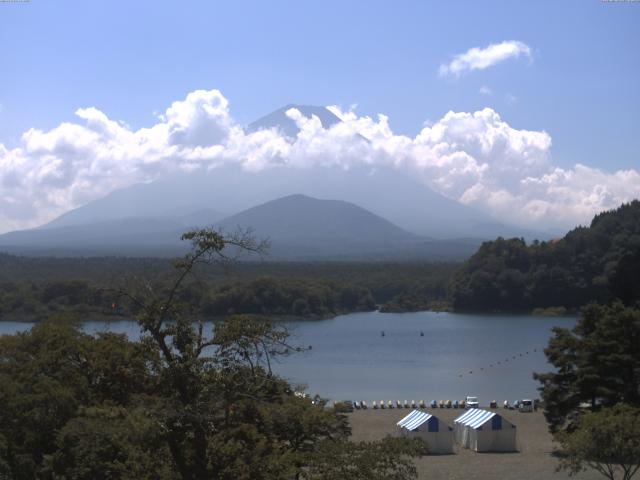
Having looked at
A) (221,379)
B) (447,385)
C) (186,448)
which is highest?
(221,379)

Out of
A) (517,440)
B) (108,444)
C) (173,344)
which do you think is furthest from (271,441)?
(517,440)

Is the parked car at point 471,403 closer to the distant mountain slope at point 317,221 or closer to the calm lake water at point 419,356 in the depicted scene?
the calm lake water at point 419,356

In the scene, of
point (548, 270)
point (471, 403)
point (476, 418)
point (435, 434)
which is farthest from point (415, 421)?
point (548, 270)

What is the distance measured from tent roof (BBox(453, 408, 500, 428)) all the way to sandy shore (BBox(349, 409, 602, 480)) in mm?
490

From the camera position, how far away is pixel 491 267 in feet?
168

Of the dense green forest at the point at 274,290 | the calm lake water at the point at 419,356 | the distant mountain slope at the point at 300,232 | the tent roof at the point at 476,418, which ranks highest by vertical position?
the distant mountain slope at the point at 300,232

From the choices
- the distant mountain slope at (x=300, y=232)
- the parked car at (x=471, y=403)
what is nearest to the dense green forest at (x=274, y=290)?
the parked car at (x=471, y=403)

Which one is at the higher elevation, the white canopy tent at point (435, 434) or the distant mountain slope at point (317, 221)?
the distant mountain slope at point (317, 221)

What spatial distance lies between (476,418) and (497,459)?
1.33 meters

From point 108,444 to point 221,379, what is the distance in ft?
4.98

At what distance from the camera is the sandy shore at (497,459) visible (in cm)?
1292

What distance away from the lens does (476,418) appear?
1555cm

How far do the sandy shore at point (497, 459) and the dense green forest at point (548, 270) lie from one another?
2956 cm

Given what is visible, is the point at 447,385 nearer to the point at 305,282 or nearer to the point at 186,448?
the point at 186,448
